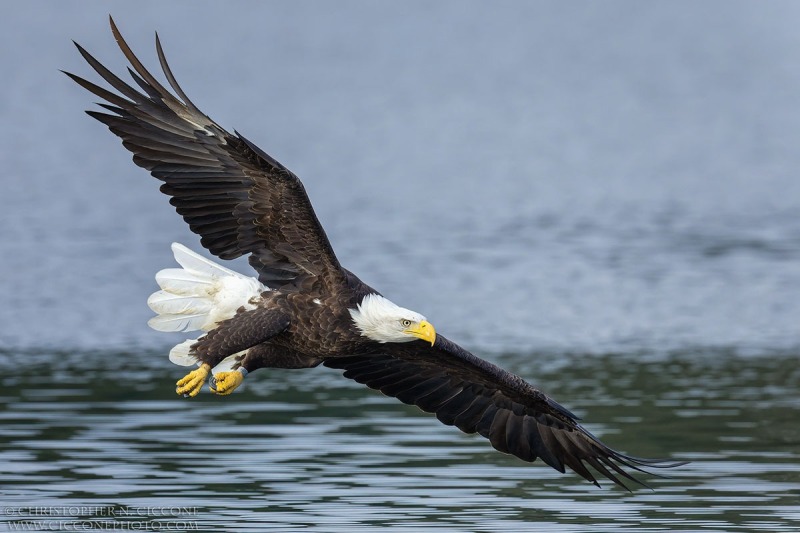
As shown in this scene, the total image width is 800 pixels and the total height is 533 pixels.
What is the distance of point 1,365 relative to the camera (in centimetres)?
1386

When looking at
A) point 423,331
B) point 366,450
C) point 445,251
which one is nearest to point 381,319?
point 423,331

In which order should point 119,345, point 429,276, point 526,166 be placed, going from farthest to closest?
point 526,166
point 429,276
point 119,345

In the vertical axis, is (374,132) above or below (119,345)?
above

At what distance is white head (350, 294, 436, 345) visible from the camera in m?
8.52

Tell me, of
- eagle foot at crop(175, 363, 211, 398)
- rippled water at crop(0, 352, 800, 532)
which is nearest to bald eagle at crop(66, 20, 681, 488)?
eagle foot at crop(175, 363, 211, 398)

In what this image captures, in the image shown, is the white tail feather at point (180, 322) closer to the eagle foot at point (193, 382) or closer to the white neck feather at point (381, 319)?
the eagle foot at point (193, 382)

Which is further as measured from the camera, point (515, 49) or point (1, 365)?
point (515, 49)

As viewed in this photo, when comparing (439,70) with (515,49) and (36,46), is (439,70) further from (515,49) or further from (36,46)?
(36,46)

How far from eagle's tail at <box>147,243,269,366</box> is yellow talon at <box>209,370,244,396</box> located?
0.23 m

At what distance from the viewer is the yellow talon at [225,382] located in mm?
8633

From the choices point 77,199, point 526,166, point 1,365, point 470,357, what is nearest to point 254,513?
point 470,357

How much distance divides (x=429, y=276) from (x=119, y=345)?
443 centimetres

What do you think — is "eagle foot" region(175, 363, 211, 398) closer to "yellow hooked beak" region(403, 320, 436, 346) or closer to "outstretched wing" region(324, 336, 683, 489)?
"yellow hooked beak" region(403, 320, 436, 346)

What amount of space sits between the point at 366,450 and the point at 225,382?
2.31 metres
